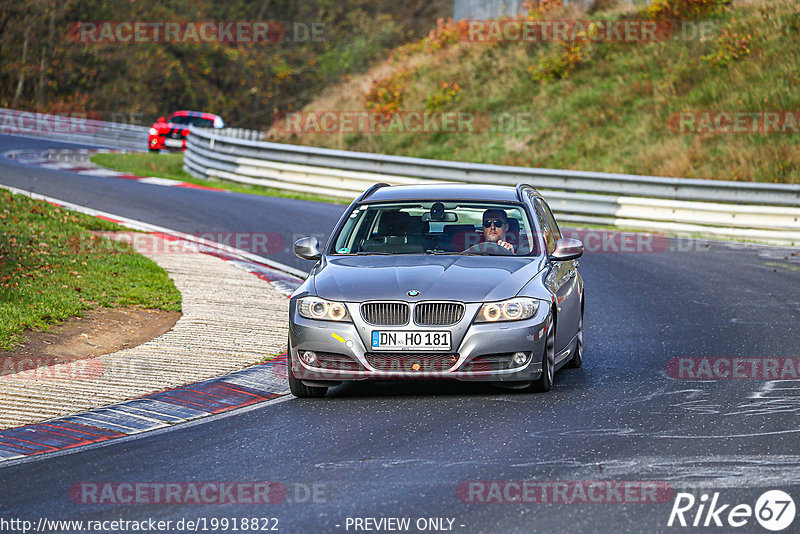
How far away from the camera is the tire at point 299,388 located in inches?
351

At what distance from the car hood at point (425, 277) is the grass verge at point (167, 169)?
1616 centimetres

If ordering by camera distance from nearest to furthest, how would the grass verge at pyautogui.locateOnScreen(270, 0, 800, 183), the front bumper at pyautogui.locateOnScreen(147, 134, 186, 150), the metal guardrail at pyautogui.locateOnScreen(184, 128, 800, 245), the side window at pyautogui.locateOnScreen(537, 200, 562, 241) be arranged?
the side window at pyautogui.locateOnScreen(537, 200, 562, 241)
the metal guardrail at pyautogui.locateOnScreen(184, 128, 800, 245)
the grass verge at pyautogui.locateOnScreen(270, 0, 800, 183)
the front bumper at pyautogui.locateOnScreen(147, 134, 186, 150)

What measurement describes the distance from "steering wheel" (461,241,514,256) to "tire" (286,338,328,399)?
5.56 ft

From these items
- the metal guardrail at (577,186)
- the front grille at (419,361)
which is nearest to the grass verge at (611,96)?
the metal guardrail at (577,186)

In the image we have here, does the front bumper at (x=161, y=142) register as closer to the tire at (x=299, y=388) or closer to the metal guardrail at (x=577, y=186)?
the metal guardrail at (x=577, y=186)

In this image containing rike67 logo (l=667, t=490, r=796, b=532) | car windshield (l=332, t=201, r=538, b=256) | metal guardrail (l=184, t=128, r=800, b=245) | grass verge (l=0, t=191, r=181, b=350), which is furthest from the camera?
metal guardrail (l=184, t=128, r=800, b=245)

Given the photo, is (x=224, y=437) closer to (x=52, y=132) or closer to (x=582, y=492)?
(x=582, y=492)

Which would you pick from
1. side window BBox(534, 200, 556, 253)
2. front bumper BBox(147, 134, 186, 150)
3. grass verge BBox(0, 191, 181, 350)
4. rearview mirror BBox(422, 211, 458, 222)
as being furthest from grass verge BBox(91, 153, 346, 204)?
rearview mirror BBox(422, 211, 458, 222)

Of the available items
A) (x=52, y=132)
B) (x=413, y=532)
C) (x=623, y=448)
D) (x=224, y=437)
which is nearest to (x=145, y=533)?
(x=413, y=532)

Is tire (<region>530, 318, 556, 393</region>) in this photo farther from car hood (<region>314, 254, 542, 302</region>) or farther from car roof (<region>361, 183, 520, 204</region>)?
car roof (<region>361, 183, 520, 204</region>)

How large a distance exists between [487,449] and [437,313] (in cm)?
167

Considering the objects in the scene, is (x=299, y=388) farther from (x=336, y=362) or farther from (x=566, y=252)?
(x=566, y=252)

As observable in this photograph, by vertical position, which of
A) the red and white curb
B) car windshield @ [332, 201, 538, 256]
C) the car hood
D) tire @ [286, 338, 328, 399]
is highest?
car windshield @ [332, 201, 538, 256]

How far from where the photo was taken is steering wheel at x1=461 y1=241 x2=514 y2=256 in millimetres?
9711
